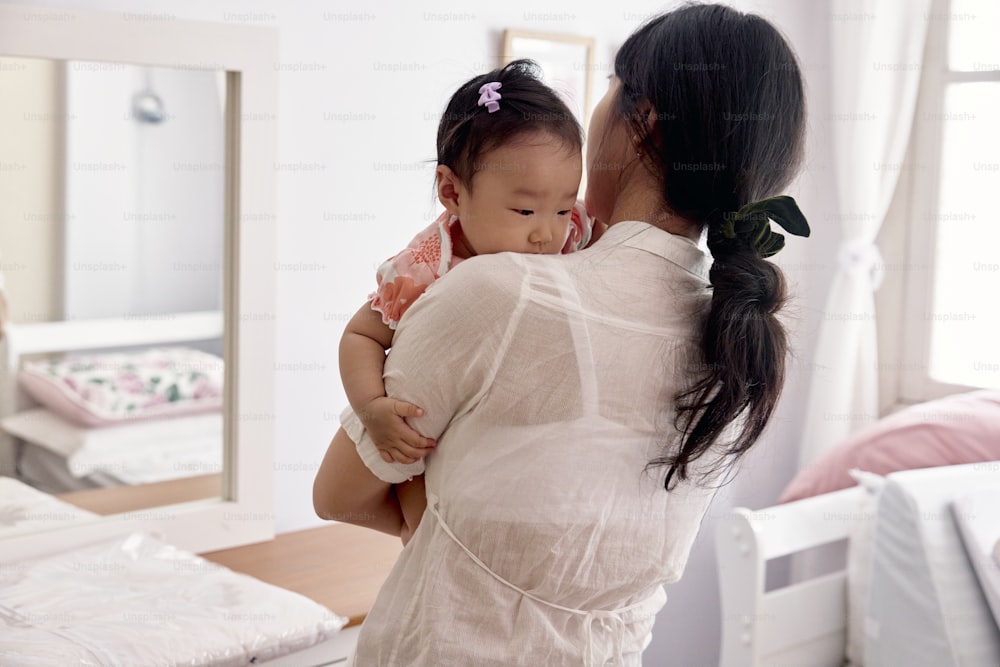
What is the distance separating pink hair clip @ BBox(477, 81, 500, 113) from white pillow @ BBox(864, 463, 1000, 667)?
1573 millimetres

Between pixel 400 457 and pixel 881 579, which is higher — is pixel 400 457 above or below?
above

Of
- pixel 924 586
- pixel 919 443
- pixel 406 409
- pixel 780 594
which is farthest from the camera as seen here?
pixel 919 443

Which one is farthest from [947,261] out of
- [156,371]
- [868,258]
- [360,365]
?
[360,365]

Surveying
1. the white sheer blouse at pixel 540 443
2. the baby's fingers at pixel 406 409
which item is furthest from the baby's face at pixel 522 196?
the baby's fingers at pixel 406 409

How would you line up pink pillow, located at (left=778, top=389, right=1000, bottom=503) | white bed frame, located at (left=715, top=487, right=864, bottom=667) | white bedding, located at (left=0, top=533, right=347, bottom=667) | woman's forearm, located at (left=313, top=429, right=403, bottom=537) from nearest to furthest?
woman's forearm, located at (left=313, top=429, right=403, bottom=537) → white bedding, located at (left=0, top=533, right=347, bottom=667) → white bed frame, located at (left=715, top=487, right=864, bottom=667) → pink pillow, located at (left=778, top=389, right=1000, bottom=503)

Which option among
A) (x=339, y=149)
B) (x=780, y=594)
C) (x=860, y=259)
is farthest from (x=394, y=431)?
(x=860, y=259)

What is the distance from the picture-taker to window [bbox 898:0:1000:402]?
283 cm

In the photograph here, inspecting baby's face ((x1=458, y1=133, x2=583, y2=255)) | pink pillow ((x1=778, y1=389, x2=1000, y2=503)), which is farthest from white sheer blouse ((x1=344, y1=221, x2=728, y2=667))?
pink pillow ((x1=778, y1=389, x2=1000, y2=503))

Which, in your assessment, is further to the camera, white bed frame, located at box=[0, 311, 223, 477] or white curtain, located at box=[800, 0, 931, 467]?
white curtain, located at box=[800, 0, 931, 467]

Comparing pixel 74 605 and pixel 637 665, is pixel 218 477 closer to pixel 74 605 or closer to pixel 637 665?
pixel 74 605

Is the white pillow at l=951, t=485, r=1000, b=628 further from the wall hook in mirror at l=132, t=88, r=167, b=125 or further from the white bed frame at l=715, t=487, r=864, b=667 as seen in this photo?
the wall hook in mirror at l=132, t=88, r=167, b=125

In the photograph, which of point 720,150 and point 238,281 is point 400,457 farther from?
point 238,281

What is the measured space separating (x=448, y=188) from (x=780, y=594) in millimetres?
1549

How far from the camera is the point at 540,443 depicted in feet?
2.73
